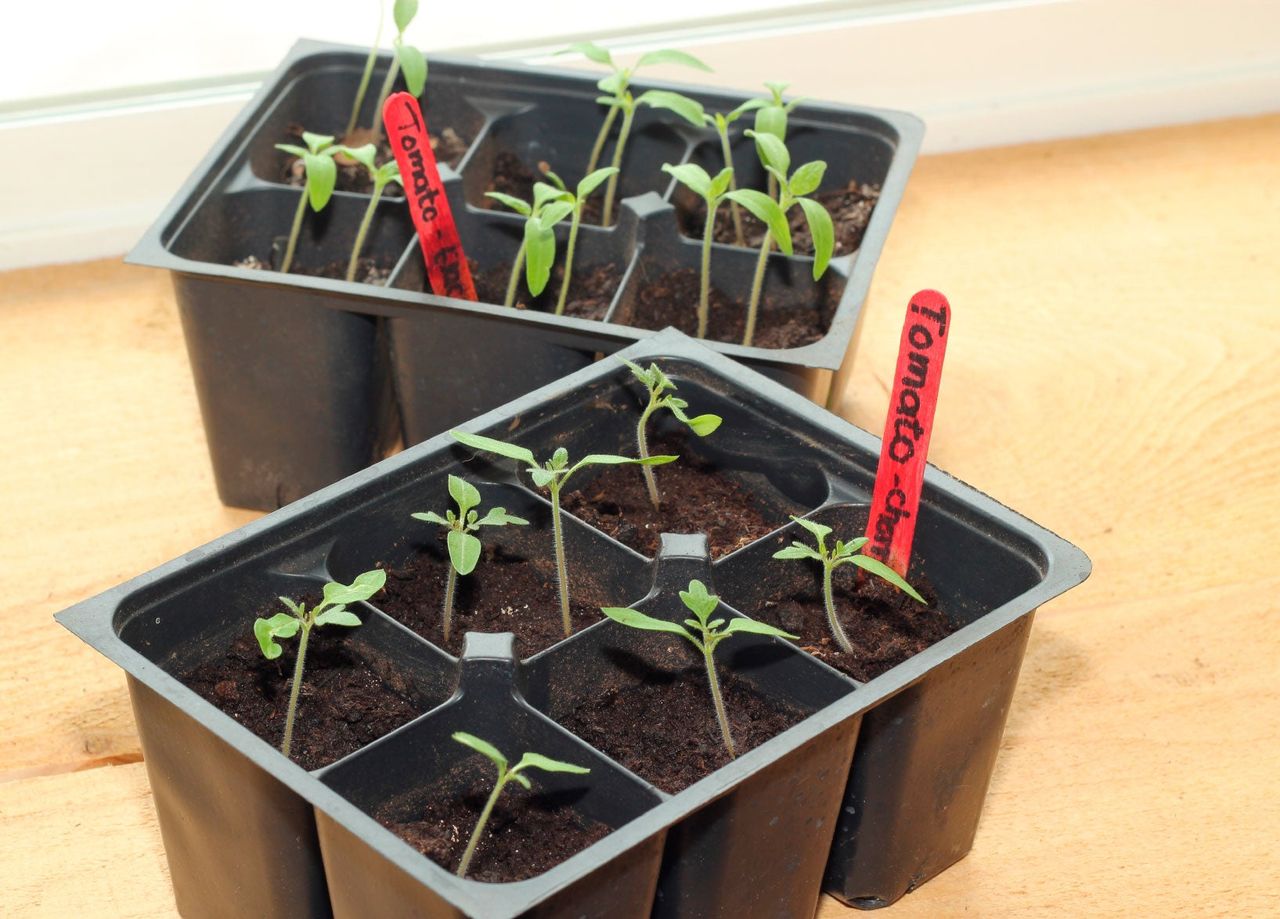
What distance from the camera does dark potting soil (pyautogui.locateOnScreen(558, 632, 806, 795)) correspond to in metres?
0.97

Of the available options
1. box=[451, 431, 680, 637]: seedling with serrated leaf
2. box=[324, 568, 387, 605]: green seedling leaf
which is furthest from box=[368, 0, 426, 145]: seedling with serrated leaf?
box=[324, 568, 387, 605]: green seedling leaf

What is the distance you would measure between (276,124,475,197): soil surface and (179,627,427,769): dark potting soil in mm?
578

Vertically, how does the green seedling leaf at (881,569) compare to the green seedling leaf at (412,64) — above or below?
below

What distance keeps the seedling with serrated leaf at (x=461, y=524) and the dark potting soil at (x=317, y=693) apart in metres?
0.06

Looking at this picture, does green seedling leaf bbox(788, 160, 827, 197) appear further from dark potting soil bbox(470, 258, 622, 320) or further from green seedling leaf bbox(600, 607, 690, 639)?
green seedling leaf bbox(600, 607, 690, 639)

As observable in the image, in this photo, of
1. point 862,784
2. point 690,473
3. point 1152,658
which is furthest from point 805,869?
point 1152,658

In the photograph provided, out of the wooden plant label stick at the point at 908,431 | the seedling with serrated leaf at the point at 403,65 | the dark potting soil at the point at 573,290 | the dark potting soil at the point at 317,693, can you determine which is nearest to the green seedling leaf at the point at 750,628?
the wooden plant label stick at the point at 908,431

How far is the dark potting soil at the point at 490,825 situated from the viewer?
35.7 inches

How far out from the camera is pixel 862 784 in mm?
978

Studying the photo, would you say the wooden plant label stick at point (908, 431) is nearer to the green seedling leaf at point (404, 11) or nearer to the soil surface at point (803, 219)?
the soil surface at point (803, 219)

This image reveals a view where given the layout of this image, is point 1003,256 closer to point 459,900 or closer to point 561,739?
point 561,739

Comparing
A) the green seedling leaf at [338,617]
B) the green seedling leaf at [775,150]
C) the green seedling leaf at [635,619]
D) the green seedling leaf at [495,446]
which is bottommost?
the green seedling leaf at [338,617]

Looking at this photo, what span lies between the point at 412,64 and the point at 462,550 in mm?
646

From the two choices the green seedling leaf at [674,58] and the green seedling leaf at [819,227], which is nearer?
the green seedling leaf at [819,227]
